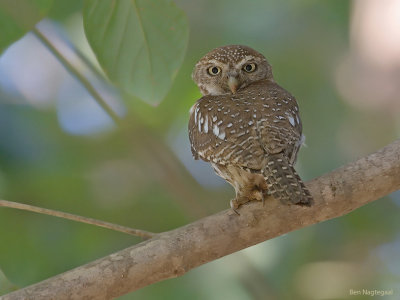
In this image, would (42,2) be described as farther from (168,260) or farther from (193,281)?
(193,281)

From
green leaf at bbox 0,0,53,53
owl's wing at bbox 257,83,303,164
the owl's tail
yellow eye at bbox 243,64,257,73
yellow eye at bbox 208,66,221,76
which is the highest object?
yellow eye at bbox 208,66,221,76

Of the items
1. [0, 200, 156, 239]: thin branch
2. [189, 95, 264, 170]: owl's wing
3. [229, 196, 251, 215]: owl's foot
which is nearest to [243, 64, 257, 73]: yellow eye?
[189, 95, 264, 170]: owl's wing

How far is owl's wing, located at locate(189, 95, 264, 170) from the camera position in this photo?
3.57m

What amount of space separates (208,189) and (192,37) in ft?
6.04

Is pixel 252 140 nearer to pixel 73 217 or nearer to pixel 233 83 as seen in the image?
pixel 73 217

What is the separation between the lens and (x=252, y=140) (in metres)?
3.64

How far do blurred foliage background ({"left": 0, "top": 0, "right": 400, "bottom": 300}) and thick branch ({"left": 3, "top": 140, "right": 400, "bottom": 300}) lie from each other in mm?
1700

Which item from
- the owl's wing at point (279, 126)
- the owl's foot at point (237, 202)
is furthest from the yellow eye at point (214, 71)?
the owl's foot at point (237, 202)

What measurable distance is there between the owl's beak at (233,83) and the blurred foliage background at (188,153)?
39.1 inches

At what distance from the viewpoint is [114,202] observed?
6.33 metres

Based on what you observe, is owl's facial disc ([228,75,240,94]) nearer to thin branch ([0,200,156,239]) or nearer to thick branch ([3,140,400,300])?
thick branch ([3,140,400,300])

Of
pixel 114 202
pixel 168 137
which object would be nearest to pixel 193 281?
pixel 114 202

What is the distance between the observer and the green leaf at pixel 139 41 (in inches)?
114

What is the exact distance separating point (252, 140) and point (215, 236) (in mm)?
632
